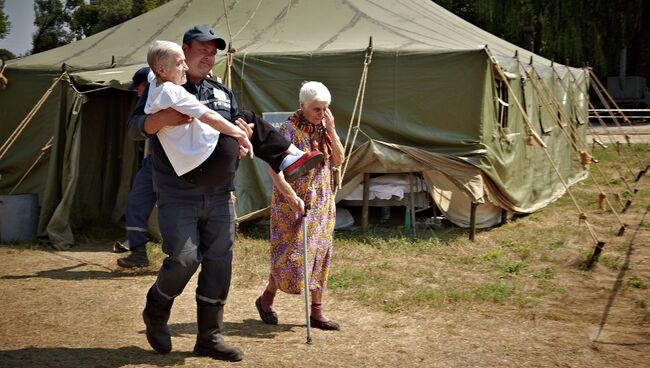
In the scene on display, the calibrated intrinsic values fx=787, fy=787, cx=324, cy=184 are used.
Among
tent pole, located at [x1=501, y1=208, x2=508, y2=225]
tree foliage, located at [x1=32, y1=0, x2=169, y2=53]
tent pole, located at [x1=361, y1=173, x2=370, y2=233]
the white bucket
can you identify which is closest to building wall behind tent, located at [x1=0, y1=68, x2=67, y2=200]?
the white bucket

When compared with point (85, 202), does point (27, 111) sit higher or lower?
higher

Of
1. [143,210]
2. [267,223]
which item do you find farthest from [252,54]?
[143,210]

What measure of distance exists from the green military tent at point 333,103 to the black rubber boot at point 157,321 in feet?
12.6

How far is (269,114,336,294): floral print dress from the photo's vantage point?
15.9 ft

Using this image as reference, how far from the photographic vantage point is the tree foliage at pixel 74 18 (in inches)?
1105

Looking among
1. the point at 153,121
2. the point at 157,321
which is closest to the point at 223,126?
the point at 153,121

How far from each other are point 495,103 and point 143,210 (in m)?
3.94

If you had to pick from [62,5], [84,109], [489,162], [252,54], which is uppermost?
[62,5]

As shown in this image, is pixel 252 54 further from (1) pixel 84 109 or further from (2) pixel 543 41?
(2) pixel 543 41

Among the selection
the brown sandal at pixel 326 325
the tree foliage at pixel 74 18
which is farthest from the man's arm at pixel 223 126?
the tree foliage at pixel 74 18

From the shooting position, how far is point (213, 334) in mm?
4234

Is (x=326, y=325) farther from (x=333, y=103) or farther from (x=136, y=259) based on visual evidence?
(x=333, y=103)

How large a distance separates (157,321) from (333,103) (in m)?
4.57

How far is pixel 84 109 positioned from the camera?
8.86 metres
